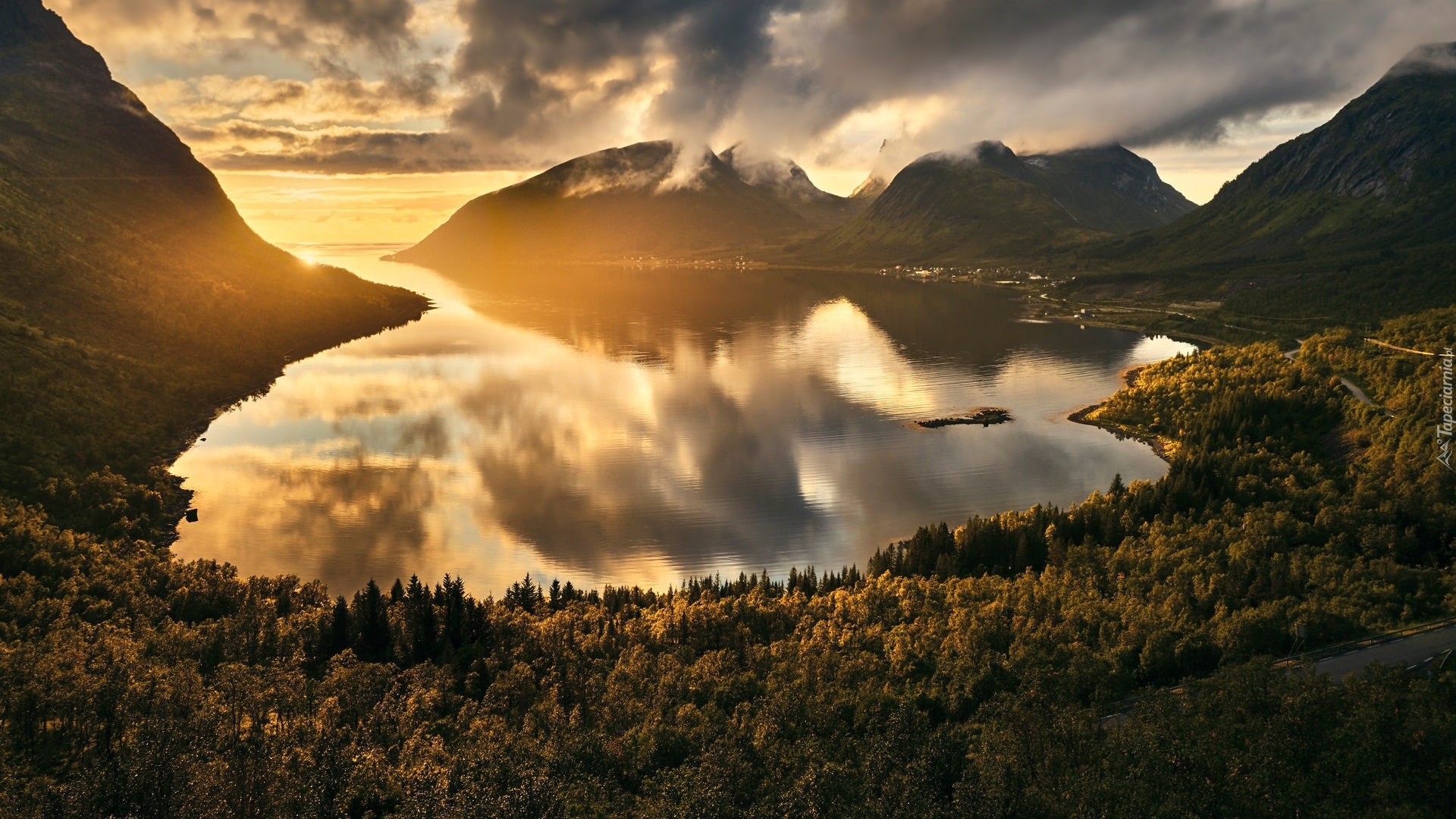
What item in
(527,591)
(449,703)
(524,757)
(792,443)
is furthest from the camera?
(792,443)

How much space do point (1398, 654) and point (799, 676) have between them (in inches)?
1775

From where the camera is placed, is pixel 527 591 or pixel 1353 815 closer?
pixel 1353 815

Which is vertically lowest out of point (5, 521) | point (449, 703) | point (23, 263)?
point (449, 703)

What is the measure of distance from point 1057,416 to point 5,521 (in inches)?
6107

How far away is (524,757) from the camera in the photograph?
61156mm

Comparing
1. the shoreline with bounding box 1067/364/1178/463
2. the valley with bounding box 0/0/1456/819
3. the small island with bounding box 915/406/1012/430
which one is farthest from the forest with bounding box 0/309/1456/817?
the small island with bounding box 915/406/1012/430

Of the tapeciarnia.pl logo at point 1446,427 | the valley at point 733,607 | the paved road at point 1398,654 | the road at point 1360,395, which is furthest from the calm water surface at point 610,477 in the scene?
the paved road at point 1398,654

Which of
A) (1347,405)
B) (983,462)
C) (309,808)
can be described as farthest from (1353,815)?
(1347,405)

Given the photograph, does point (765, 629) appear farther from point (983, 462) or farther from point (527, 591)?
point (983, 462)

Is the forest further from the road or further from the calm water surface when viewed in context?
the road

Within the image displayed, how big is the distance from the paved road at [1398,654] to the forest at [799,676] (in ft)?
9.56

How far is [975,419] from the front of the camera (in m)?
164

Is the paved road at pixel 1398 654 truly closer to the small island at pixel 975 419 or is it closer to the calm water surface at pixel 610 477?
the calm water surface at pixel 610 477

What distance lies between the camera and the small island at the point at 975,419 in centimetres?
16100
